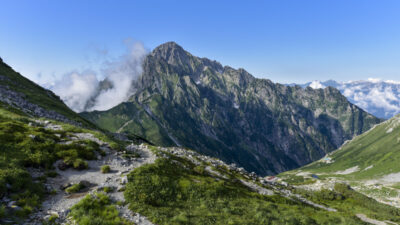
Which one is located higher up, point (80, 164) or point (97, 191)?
point (80, 164)

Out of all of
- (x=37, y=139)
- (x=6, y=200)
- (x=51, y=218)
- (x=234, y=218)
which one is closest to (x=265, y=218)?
(x=234, y=218)

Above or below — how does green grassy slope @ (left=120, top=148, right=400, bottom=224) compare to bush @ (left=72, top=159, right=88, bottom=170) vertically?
below

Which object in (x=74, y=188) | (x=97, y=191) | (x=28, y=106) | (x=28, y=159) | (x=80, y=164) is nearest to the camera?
(x=74, y=188)

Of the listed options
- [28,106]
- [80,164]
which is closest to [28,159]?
[80,164]

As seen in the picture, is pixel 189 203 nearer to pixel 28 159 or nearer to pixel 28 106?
pixel 28 159

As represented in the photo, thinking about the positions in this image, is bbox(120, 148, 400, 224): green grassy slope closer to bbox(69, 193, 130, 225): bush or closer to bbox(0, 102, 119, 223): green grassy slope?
bbox(69, 193, 130, 225): bush

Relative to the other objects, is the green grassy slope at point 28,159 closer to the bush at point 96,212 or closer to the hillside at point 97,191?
the hillside at point 97,191

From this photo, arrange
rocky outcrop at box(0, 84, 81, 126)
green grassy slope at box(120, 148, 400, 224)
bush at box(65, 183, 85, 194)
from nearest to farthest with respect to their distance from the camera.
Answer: green grassy slope at box(120, 148, 400, 224), bush at box(65, 183, 85, 194), rocky outcrop at box(0, 84, 81, 126)

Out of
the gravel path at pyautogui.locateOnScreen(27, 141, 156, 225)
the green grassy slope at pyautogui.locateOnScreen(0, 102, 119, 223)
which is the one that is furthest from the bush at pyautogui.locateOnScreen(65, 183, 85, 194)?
the green grassy slope at pyautogui.locateOnScreen(0, 102, 119, 223)

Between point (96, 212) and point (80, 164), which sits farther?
point (80, 164)

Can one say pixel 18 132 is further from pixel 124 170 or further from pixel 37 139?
pixel 124 170

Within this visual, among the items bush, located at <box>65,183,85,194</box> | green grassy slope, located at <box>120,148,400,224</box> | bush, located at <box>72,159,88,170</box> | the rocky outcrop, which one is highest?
the rocky outcrop

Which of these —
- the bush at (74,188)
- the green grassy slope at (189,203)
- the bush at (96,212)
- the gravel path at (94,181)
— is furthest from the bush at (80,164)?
the bush at (96,212)

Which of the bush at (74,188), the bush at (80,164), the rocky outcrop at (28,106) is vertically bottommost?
the bush at (74,188)
